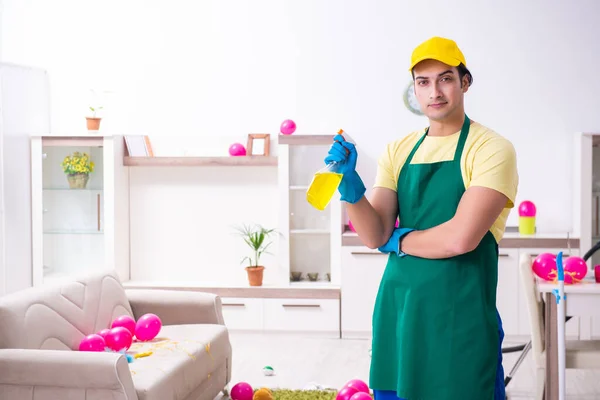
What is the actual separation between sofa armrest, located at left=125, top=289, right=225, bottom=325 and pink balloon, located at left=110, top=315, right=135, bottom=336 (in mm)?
369

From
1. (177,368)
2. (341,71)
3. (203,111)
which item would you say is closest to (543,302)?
(177,368)

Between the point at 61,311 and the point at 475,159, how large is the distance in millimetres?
2142

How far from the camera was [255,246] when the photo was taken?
5504 millimetres

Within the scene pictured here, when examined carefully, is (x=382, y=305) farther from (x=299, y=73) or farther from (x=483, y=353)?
(x=299, y=73)

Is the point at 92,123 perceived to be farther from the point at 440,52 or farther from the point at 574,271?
the point at 440,52

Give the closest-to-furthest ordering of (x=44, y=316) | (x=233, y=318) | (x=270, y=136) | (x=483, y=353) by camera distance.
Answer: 1. (x=483, y=353)
2. (x=44, y=316)
3. (x=233, y=318)
4. (x=270, y=136)

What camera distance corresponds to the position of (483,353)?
1.86 metres

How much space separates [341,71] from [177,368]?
3.13 metres

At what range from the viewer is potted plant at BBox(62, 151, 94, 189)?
18.6ft

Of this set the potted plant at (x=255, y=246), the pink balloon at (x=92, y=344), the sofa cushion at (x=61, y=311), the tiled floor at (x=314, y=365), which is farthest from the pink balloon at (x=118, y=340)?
the potted plant at (x=255, y=246)

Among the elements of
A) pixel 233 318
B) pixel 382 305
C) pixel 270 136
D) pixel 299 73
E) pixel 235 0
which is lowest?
pixel 233 318

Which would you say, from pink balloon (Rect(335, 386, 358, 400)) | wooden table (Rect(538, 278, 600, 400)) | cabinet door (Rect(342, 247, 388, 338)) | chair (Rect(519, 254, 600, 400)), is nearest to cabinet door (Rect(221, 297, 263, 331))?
cabinet door (Rect(342, 247, 388, 338))

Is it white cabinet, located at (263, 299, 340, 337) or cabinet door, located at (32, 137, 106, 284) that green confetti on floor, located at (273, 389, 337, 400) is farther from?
cabinet door, located at (32, 137, 106, 284)

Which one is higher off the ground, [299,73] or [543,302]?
[299,73]
